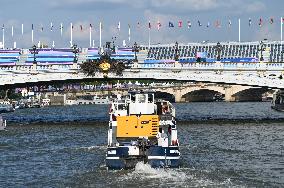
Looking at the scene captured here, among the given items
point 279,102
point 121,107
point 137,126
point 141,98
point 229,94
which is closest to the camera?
point 137,126

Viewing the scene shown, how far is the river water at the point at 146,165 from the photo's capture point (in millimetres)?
38438

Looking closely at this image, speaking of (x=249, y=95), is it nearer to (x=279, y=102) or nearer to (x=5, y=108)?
(x=279, y=102)

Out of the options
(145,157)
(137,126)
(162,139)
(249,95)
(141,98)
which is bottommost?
(145,157)

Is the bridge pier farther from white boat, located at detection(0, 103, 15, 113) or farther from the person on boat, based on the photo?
the person on boat

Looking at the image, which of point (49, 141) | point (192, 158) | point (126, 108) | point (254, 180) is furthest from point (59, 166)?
point (49, 141)

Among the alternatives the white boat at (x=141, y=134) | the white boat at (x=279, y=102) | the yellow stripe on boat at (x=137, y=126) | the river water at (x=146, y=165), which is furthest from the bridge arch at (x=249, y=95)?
the yellow stripe on boat at (x=137, y=126)

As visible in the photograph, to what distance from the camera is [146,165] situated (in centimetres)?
4019

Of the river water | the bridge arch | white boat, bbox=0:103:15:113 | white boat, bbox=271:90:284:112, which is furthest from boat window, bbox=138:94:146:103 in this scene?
the bridge arch

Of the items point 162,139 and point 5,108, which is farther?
point 5,108

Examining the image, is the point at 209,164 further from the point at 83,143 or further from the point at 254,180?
the point at 83,143

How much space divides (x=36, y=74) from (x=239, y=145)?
108 feet

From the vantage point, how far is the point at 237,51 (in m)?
200

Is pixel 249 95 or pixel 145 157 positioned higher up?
pixel 249 95

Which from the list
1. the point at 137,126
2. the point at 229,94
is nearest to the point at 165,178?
the point at 137,126
